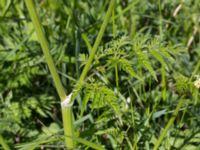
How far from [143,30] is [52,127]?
78cm

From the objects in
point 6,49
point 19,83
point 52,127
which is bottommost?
point 52,127

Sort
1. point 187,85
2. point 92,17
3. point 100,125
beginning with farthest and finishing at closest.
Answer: point 92,17 < point 100,125 < point 187,85

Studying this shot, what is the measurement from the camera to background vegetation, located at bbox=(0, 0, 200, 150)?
1.75 m

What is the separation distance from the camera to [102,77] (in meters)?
1.96

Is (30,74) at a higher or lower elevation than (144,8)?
lower

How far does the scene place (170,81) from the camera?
2209mm

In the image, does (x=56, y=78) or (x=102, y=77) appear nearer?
(x=56, y=78)

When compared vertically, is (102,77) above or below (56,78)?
below

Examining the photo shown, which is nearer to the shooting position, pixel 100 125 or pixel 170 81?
pixel 100 125

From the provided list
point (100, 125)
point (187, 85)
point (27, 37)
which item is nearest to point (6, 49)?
point (27, 37)

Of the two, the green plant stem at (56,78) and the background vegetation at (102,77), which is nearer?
the green plant stem at (56,78)

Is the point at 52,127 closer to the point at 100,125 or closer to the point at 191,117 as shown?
the point at 100,125

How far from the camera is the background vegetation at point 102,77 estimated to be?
5.73 feet

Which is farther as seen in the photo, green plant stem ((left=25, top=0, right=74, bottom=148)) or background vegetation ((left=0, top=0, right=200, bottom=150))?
background vegetation ((left=0, top=0, right=200, bottom=150))
